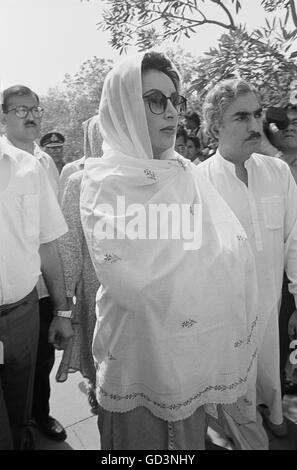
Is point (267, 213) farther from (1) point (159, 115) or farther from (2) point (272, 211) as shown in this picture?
(1) point (159, 115)

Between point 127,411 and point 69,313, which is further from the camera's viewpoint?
point 69,313

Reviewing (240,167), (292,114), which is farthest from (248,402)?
(292,114)

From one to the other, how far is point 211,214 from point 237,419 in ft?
3.62

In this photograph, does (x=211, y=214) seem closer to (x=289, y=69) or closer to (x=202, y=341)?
(x=202, y=341)

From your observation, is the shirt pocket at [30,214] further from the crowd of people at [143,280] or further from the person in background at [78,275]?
the person in background at [78,275]

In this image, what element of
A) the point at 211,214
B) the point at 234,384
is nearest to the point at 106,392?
the point at 234,384

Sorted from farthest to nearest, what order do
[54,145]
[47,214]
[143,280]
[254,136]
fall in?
[54,145]
[254,136]
[47,214]
[143,280]

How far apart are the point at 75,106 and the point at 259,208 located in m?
27.5

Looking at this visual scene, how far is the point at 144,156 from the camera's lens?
58.9 inches

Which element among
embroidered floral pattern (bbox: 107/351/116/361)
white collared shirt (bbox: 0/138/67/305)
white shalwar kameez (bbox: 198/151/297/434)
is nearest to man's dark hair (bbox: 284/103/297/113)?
white shalwar kameez (bbox: 198/151/297/434)

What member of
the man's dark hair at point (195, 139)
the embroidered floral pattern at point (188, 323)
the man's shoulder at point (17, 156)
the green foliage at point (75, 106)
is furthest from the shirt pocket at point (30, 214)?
the green foliage at point (75, 106)

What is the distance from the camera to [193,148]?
4.39 m

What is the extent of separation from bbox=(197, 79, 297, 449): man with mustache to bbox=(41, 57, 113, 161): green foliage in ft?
55.8
